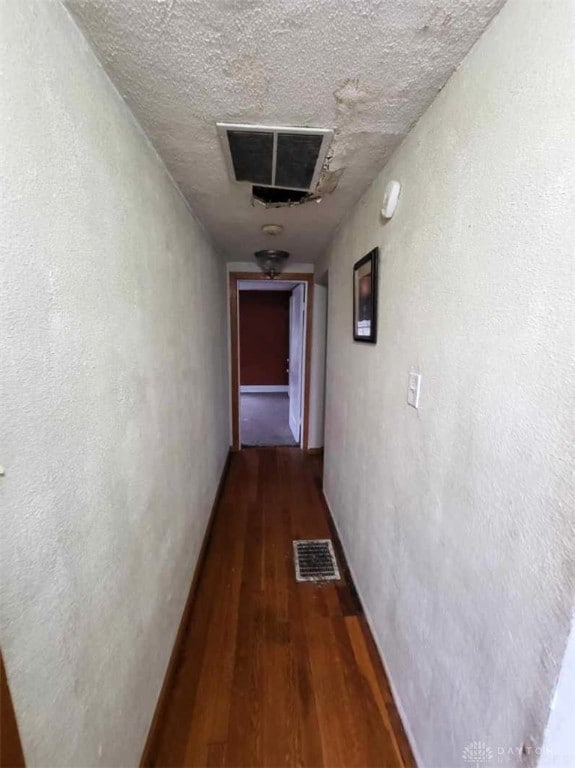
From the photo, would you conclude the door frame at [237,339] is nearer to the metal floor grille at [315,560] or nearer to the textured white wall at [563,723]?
the metal floor grille at [315,560]

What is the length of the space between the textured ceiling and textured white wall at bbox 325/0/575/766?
99 millimetres

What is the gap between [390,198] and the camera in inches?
44.9

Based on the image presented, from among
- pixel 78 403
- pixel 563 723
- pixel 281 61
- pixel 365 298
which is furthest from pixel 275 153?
pixel 563 723

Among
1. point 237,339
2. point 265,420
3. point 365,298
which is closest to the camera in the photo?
point 365,298

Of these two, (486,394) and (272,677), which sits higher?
(486,394)

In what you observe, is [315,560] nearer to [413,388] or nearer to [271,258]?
[413,388]

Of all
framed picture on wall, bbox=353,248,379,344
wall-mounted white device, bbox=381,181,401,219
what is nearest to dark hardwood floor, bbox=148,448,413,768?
framed picture on wall, bbox=353,248,379,344

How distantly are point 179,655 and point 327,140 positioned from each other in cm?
212

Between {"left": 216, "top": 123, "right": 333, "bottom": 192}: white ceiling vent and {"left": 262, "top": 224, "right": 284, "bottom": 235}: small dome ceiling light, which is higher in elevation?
{"left": 262, "top": 224, "right": 284, "bottom": 235}: small dome ceiling light

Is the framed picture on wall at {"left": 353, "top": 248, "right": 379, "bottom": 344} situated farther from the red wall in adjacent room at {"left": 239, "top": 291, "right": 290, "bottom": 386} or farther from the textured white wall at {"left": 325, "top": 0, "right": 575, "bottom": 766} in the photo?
the red wall in adjacent room at {"left": 239, "top": 291, "right": 290, "bottom": 386}

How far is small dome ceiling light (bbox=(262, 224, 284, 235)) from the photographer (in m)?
1.93

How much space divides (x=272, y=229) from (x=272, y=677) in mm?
2326

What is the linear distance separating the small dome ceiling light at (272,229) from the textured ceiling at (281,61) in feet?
2.69

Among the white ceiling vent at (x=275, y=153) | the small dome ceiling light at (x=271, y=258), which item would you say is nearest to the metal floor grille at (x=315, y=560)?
the white ceiling vent at (x=275, y=153)
